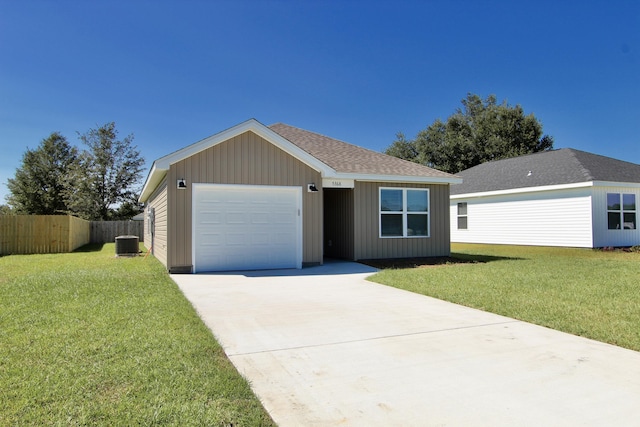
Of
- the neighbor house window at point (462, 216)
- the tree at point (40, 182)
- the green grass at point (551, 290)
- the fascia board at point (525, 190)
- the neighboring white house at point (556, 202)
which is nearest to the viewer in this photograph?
the green grass at point (551, 290)

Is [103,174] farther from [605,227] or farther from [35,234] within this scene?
[605,227]

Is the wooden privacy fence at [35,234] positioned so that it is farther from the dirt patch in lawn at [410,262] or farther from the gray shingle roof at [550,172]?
the gray shingle roof at [550,172]

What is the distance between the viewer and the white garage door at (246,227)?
34.0 ft

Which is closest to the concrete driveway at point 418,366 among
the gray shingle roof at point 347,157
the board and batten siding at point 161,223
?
the board and batten siding at point 161,223

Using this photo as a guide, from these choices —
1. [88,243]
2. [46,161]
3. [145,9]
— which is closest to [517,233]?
[145,9]

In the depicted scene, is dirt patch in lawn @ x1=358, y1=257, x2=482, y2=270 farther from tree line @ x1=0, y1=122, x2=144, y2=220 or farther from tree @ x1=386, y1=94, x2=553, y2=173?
tree line @ x1=0, y1=122, x2=144, y2=220

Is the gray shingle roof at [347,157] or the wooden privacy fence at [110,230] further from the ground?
the gray shingle roof at [347,157]

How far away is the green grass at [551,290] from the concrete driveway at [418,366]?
46 centimetres

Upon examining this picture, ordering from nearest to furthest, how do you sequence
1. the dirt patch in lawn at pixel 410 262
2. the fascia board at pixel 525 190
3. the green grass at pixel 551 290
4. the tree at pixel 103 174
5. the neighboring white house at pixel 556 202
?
the green grass at pixel 551 290 < the dirt patch in lawn at pixel 410 262 < the fascia board at pixel 525 190 < the neighboring white house at pixel 556 202 < the tree at pixel 103 174

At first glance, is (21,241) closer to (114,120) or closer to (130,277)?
(130,277)

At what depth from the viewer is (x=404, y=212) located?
42.7ft

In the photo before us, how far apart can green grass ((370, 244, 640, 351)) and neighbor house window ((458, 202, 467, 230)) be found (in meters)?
10.1

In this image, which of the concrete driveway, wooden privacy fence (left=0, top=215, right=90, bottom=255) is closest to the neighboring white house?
the concrete driveway

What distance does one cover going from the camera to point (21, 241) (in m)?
17.7
